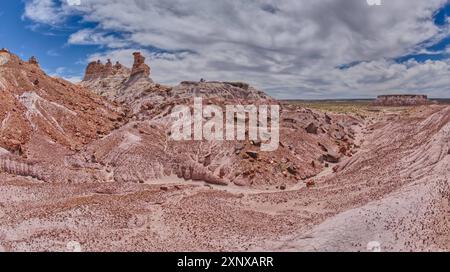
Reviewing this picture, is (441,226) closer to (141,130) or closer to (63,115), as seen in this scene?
(141,130)

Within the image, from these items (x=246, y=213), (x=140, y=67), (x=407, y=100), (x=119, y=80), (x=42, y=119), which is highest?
(x=407, y=100)

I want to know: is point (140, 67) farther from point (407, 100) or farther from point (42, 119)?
point (407, 100)

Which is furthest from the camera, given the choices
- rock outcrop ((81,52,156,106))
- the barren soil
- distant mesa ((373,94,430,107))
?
distant mesa ((373,94,430,107))

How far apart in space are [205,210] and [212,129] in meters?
17.8

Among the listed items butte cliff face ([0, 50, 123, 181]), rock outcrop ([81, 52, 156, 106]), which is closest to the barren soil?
butte cliff face ([0, 50, 123, 181])

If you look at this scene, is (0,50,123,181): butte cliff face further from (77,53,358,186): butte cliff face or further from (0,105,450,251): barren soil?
(77,53,358,186): butte cliff face

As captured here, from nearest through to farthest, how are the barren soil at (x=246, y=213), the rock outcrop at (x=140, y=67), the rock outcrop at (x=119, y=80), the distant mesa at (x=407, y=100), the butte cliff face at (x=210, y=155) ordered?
the barren soil at (x=246, y=213) < the butte cliff face at (x=210, y=155) < the rock outcrop at (x=119, y=80) < the rock outcrop at (x=140, y=67) < the distant mesa at (x=407, y=100)

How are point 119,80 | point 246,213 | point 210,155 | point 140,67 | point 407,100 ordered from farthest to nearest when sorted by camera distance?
point 407,100
point 119,80
point 140,67
point 210,155
point 246,213

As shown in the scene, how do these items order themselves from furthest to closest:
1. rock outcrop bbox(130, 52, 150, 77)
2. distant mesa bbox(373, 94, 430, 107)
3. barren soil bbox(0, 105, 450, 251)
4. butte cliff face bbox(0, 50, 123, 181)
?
distant mesa bbox(373, 94, 430, 107) → rock outcrop bbox(130, 52, 150, 77) → butte cliff face bbox(0, 50, 123, 181) → barren soil bbox(0, 105, 450, 251)

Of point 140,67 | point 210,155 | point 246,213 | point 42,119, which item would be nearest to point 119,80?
point 140,67

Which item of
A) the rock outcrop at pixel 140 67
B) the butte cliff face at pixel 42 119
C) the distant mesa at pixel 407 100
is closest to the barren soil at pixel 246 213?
the butte cliff face at pixel 42 119

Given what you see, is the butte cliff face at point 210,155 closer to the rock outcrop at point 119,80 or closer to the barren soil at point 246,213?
the barren soil at point 246,213
